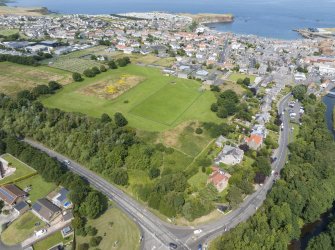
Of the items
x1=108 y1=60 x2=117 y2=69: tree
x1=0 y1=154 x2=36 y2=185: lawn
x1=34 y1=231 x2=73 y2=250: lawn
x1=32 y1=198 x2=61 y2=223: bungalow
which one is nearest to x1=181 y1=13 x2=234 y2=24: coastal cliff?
x1=108 y1=60 x2=117 y2=69: tree

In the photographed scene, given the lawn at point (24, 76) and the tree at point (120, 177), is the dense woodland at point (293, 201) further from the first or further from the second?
the lawn at point (24, 76)

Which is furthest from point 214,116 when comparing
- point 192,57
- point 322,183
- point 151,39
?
point 151,39

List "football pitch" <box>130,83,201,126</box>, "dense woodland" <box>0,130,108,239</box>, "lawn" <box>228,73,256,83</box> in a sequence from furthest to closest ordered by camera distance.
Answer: "lawn" <box>228,73,256,83</box> < "football pitch" <box>130,83,201,126</box> < "dense woodland" <box>0,130,108,239</box>

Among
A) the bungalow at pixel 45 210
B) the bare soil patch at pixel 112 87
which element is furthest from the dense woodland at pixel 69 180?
the bare soil patch at pixel 112 87

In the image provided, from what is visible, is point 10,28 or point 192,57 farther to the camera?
point 10,28

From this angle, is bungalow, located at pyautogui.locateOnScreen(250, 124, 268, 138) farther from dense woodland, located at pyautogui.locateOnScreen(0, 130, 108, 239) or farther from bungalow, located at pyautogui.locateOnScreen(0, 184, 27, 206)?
bungalow, located at pyautogui.locateOnScreen(0, 184, 27, 206)

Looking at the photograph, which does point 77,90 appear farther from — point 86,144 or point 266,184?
point 266,184
